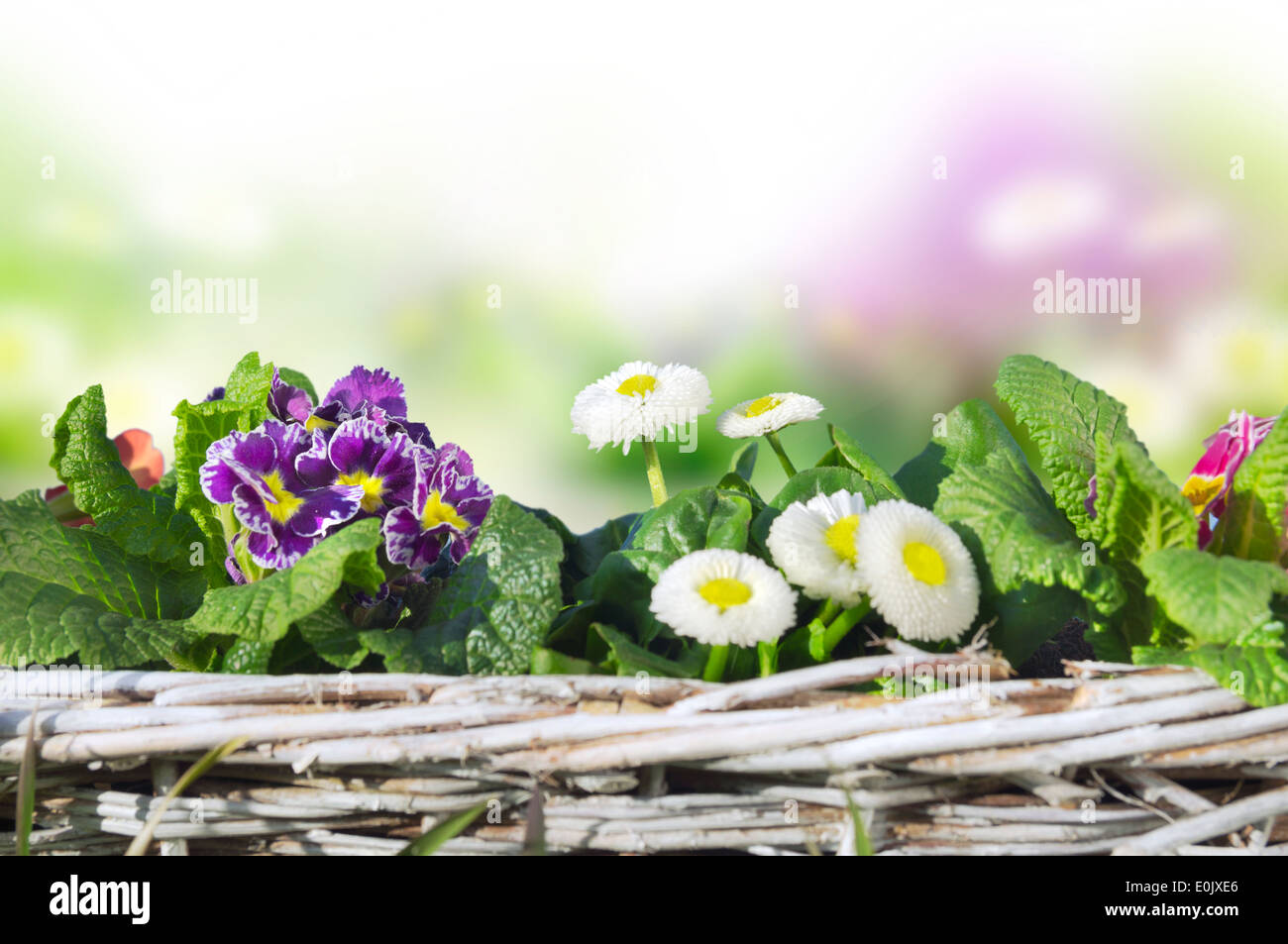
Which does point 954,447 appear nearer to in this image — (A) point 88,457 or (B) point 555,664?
(B) point 555,664

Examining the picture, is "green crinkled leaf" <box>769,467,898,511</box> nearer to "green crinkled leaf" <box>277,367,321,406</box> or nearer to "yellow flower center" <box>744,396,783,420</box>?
"yellow flower center" <box>744,396,783,420</box>

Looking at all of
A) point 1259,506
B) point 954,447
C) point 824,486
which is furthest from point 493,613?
point 1259,506

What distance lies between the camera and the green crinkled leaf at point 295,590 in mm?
623

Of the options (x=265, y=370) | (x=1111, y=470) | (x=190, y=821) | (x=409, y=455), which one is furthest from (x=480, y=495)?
(x=1111, y=470)

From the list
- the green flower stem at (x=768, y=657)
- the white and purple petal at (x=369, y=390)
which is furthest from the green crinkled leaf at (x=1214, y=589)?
the white and purple petal at (x=369, y=390)

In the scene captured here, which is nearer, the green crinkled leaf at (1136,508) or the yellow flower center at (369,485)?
the green crinkled leaf at (1136,508)

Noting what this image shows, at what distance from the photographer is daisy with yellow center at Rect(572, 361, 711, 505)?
79 cm

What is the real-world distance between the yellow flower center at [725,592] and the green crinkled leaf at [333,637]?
0.23 meters

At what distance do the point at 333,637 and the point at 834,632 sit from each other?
1.10 ft

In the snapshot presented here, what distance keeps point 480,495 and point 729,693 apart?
0.92ft

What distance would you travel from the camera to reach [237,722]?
0.59 metres

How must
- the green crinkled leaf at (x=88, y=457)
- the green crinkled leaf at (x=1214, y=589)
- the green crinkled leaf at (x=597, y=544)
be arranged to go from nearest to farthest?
the green crinkled leaf at (x=1214, y=589) < the green crinkled leaf at (x=88, y=457) < the green crinkled leaf at (x=597, y=544)

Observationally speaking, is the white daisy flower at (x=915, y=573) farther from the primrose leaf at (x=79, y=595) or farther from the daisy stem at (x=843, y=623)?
the primrose leaf at (x=79, y=595)
